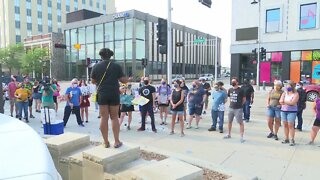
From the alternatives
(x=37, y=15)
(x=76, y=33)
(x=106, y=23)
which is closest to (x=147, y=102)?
(x=106, y=23)

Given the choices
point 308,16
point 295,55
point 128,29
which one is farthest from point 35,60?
point 308,16

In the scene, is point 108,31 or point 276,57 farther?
point 108,31

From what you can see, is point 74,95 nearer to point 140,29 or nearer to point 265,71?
point 265,71

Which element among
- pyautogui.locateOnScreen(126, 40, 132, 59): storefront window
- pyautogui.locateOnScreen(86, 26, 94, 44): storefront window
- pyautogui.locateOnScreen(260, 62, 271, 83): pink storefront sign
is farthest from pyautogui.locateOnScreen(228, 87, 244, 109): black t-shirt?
pyautogui.locateOnScreen(86, 26, 94, 44): storefront window

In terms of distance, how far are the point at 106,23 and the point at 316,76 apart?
3635 centimetres

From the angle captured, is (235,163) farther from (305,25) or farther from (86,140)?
(305,25)

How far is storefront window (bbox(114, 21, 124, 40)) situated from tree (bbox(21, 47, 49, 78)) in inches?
690

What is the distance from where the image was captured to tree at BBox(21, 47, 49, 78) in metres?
58.9

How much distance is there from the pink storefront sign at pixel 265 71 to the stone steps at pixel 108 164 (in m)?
30.2

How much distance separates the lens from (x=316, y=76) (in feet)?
94.1

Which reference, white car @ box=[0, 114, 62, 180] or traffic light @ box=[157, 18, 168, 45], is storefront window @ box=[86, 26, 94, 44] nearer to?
traffic light @ box=[157, 18, 168, 45]

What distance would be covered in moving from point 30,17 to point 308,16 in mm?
73875

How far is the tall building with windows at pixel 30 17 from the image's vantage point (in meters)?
77.2

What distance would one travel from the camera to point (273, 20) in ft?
103
